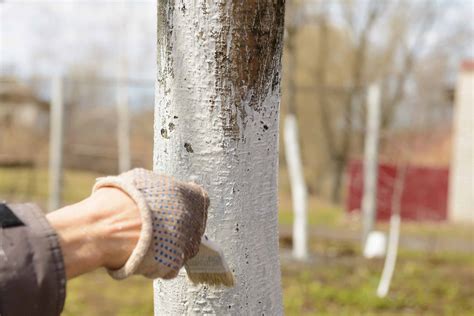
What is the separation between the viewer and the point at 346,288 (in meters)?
6.34

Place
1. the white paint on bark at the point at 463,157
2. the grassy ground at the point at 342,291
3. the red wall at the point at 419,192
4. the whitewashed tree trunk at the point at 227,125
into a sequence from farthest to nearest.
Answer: the white paint on bark at the point at 463,157 → the red wall at the point at 419,192 → the grassy ground at the point at 342,291 → the whitewashed tree trunk at the point at 227,125

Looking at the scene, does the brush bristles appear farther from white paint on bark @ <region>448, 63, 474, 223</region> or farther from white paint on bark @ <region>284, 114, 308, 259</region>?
white paint on bark @ <region>448, 63, 474, 223</region>

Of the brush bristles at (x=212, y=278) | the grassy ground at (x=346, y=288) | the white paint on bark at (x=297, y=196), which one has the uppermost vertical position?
the brush bristles at (x=212, y=278)

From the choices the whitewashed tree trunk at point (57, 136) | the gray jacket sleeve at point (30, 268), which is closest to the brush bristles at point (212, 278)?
the gray jacket sleeve at point (30, 268)

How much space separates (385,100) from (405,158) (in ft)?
70.6

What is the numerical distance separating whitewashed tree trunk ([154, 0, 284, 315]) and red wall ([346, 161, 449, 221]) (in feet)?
53.1

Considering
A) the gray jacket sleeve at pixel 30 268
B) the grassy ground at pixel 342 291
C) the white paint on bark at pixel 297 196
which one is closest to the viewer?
the gray jacket sleeve at pixel 30 268

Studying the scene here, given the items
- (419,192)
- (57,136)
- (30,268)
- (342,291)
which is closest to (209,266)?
(30,268)

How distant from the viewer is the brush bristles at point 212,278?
1560mm

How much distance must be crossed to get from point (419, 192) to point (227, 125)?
18.3 m

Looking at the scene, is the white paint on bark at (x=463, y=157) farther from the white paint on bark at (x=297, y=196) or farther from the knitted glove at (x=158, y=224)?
the knitted glove at (x=158, y=224)

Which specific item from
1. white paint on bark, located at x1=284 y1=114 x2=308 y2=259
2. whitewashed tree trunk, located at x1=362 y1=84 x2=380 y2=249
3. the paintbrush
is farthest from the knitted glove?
whitewashed tree trunk, located at x1=362 y1=84 x2=380 y2=249

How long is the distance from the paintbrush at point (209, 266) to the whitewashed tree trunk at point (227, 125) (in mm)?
210

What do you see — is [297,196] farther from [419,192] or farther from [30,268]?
[419,192]
